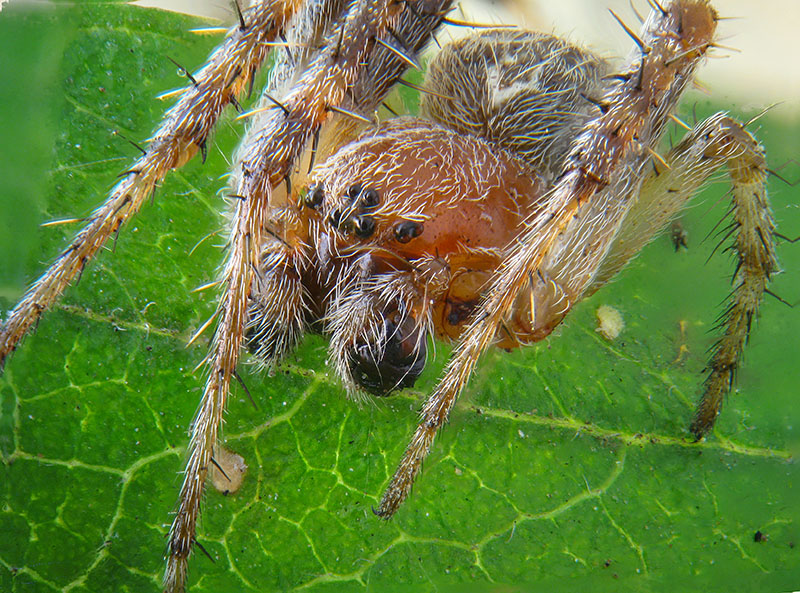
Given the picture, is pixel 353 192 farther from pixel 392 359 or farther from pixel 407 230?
pixel 392 359

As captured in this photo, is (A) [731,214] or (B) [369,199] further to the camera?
(A) [731,214]

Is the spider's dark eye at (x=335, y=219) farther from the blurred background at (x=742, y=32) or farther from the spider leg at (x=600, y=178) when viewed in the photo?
the blurred background at (x=742, y=32)

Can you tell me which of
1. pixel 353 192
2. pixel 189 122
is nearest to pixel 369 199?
pixel 353 192

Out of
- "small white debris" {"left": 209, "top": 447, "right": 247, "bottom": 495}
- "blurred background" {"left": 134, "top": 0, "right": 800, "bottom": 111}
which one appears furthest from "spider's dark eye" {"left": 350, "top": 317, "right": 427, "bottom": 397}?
"blurred background" {"left": 134, "top": 0, "right": 800, "bottom": 111}

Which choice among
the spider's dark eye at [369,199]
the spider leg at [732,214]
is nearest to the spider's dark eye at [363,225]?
the spider's dark eye at [369,199]

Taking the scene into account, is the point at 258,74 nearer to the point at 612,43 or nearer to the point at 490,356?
the point at 490,356
